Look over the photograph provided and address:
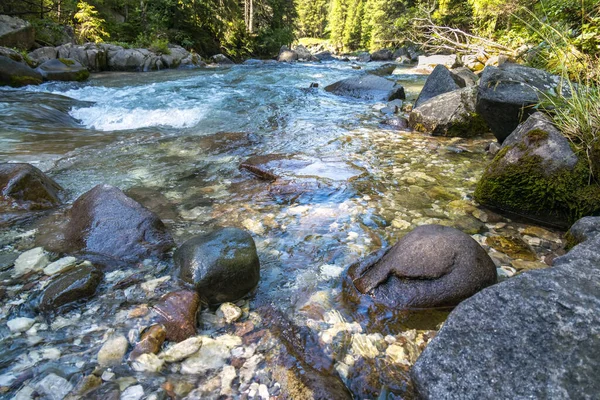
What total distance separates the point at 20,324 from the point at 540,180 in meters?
4.08

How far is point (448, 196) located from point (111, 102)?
27.9 feet

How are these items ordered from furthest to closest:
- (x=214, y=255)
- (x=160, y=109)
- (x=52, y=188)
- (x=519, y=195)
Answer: (x=160, y=109) < (x=52, y=188) < (x=519, y=195) < (x=214, y=255)

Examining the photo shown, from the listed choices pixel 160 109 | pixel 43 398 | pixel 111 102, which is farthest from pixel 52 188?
pixel 111 102

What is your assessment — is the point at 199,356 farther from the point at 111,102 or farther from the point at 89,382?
the point at 111,102

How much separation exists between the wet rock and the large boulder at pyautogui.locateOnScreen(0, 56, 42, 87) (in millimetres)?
12087

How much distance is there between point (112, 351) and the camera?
1.73 m

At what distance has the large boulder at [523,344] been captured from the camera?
3.88 feet

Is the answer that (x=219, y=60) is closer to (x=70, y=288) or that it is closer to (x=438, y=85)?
(x=438, y=85)

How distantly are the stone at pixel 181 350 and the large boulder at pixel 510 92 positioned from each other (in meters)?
4.64

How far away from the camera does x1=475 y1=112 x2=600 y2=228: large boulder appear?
9.50 feet

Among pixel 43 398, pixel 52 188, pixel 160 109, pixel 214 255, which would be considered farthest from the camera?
pixel 160 109

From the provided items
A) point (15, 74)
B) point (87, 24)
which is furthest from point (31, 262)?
point (87, 24)

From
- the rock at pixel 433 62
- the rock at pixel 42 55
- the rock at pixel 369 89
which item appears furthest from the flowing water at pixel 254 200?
the rock at pixel 433 62

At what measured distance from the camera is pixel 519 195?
10.5 ft
